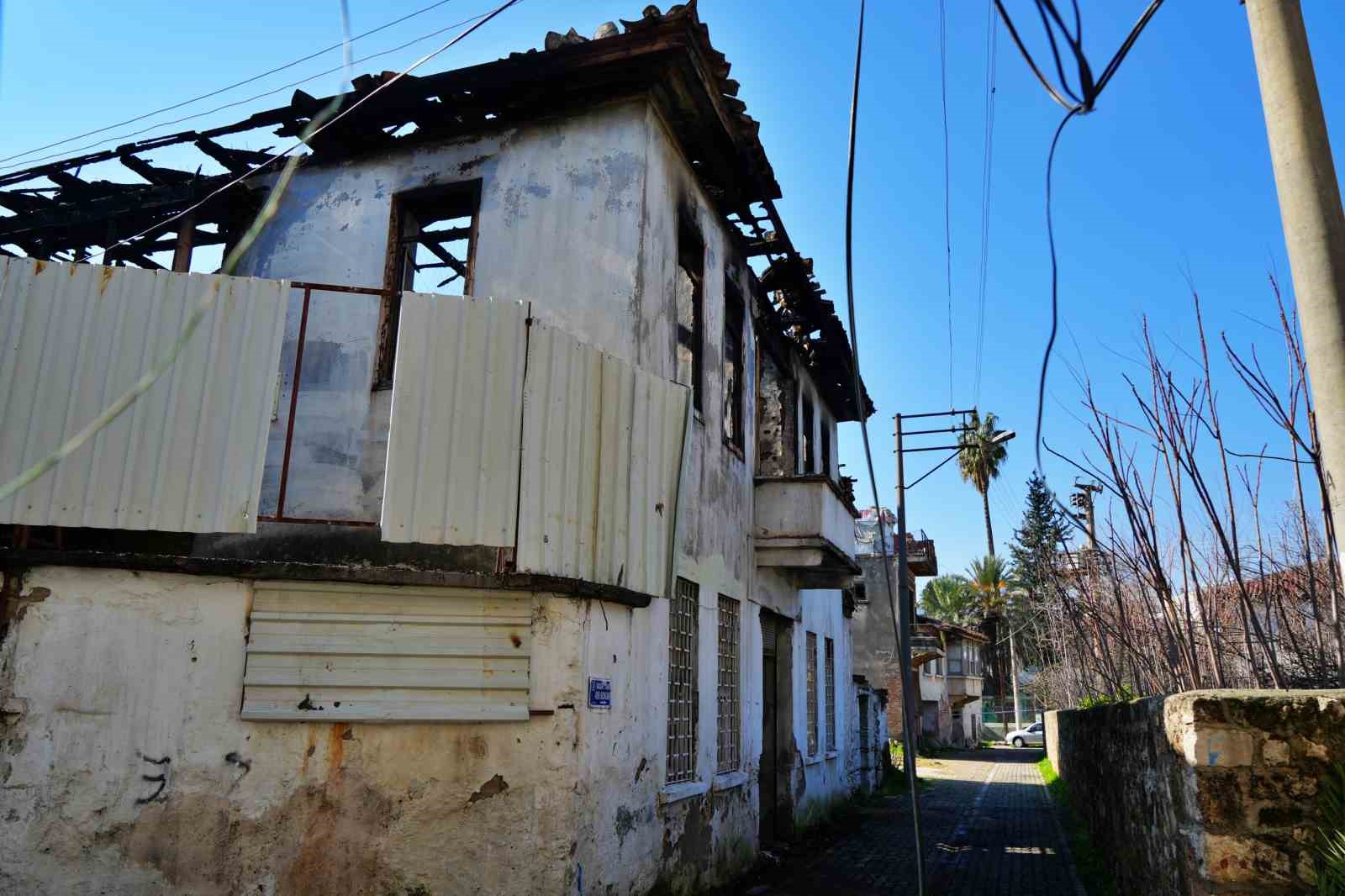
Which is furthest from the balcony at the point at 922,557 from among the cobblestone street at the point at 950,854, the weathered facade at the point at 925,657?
the cobblestone street at the point at 950,854

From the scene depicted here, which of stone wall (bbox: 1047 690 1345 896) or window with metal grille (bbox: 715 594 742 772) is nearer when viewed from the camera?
stone wall (bbox: 1047 690 1345 896)

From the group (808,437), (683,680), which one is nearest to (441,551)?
(683,680)

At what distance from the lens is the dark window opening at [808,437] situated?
1675 centimetres

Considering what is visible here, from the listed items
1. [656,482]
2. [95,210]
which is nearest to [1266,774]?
[656,482]

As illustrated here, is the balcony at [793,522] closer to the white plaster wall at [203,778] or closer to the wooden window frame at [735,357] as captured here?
the wooden window frame at [735,357]

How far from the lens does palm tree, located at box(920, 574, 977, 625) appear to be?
60.0 m

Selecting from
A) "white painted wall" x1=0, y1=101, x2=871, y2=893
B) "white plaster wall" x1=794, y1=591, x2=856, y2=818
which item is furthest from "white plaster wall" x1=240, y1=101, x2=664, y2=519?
"white plaster wall" x1=794, y1=591, x2=856, y2=818

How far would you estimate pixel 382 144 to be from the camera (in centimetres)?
956

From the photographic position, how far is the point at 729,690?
1098 cm

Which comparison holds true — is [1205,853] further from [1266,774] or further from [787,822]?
[787,822]

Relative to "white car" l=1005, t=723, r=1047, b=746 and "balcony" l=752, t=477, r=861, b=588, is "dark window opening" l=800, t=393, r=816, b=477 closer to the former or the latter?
"balcony" l=752, t=477, r=861, b=588

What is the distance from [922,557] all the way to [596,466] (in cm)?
2522

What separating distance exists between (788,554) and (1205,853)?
7.58 metres

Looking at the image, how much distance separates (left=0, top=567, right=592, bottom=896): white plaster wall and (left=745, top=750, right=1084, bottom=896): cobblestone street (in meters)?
4.47
